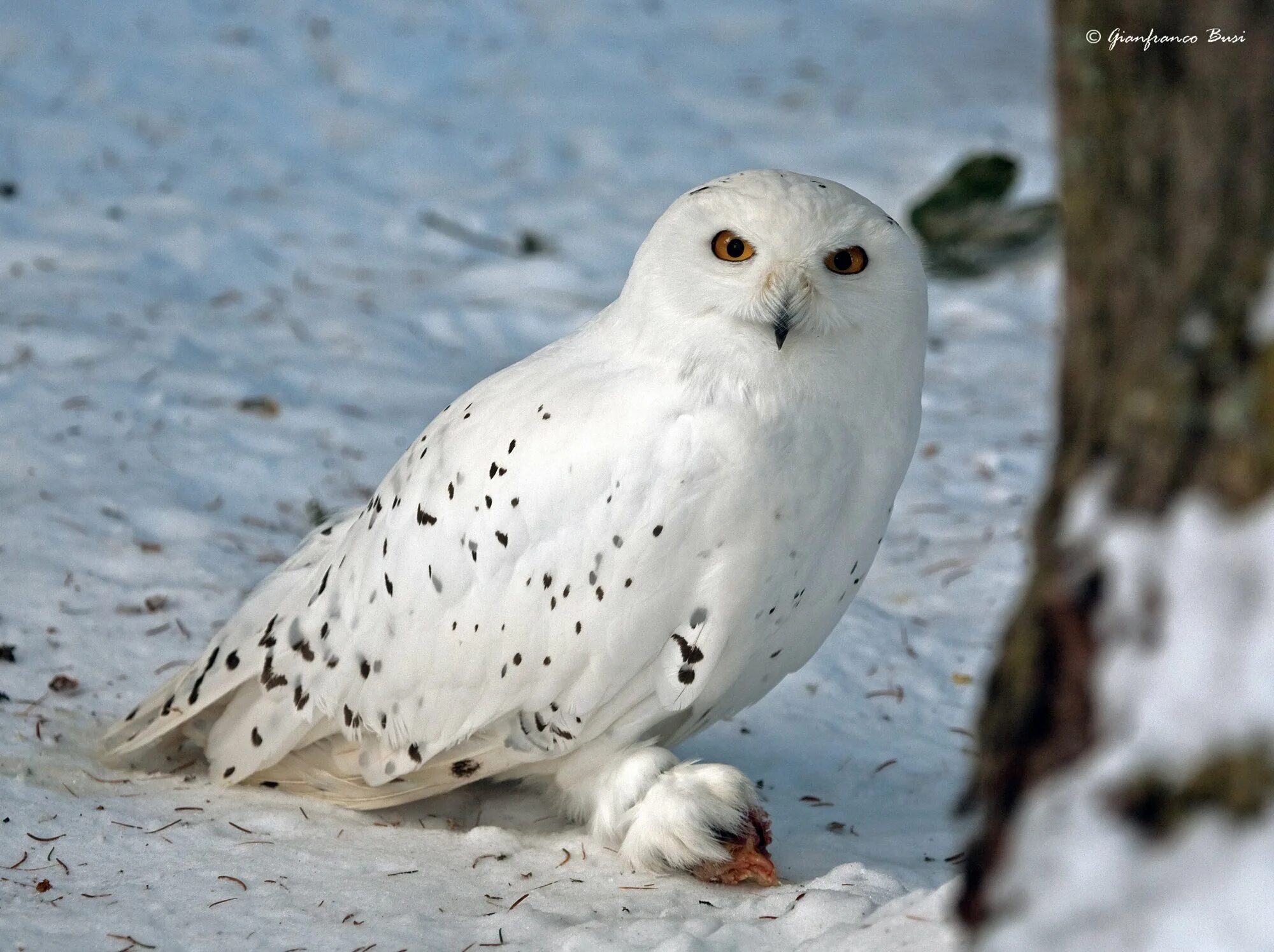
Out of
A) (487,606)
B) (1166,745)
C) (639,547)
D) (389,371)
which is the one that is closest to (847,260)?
(639,547)

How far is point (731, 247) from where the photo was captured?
9.71 feet

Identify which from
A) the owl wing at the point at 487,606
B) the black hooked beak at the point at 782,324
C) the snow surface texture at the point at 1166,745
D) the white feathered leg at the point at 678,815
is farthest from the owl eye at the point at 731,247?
the snow surface texture at the point at 1166,745

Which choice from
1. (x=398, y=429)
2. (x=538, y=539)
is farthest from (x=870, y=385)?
(x=398, y=429)

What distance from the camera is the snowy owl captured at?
289 centimetres

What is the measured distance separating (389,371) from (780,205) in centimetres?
333

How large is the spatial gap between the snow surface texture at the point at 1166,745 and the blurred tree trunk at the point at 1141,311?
0.03 metres

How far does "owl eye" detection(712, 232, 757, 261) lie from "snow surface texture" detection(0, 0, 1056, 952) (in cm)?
132

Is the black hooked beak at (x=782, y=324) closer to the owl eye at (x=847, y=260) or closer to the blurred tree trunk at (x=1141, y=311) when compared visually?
the owl eye at (x=847, y=260)

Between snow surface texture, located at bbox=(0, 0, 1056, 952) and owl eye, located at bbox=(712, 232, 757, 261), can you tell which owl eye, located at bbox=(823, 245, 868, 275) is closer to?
owl eye, located at bbox=(712, 232, 757, 261)

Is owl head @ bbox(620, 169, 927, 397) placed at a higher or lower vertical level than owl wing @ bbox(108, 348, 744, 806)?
higher

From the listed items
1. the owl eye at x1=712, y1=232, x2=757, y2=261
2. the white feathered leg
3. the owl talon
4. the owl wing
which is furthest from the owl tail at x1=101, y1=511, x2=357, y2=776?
the owl eye at x1=712, y1=232, x2=757, y2=261

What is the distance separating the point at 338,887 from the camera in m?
2.95

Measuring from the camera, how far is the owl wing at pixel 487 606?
9.49 ft

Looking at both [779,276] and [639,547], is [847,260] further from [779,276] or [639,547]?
[639,547]
